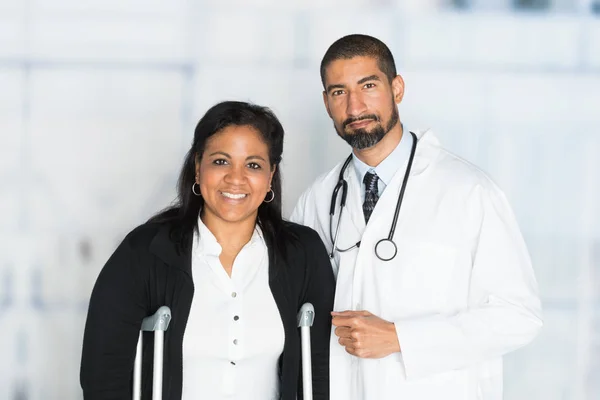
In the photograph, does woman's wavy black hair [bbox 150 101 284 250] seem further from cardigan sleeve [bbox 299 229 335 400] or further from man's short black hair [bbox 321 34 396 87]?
man's short black hair [bbox 321 34 396 87]

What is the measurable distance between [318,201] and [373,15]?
910 millimetres

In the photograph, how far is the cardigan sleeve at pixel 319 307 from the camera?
2.08m

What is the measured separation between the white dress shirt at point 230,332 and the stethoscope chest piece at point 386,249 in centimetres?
34

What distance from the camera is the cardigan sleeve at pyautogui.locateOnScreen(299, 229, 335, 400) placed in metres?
2.08

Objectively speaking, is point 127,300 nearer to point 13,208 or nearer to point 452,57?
point 13,208

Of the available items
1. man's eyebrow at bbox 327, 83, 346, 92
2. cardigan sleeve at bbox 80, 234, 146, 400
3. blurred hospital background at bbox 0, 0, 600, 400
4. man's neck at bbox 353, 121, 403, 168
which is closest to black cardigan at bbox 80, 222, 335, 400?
cardigan sleeve at bbox 80, 234, 146, 400

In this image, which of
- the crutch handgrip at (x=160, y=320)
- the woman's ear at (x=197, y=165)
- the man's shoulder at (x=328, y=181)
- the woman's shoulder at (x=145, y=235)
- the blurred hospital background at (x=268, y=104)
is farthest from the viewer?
the blurred hospital background at (x=268, y=104)

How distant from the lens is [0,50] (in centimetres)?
292

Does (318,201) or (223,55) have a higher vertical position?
(223,55)

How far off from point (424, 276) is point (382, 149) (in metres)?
0.42

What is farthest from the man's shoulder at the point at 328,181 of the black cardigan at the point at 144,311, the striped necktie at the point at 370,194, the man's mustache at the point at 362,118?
the black cardigan at the point at 144,311

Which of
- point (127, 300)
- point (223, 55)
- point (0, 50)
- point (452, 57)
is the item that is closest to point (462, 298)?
point (127, 300)

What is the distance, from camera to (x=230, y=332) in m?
1.91

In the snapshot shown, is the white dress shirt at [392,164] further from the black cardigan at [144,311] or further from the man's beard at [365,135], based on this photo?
the black cardigan at [144,311]
